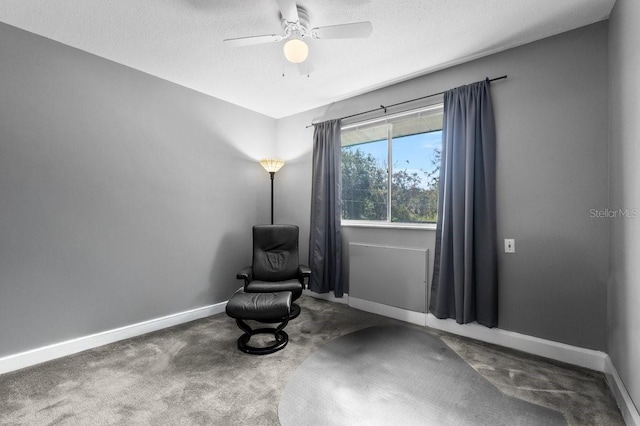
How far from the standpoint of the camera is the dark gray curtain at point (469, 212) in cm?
238

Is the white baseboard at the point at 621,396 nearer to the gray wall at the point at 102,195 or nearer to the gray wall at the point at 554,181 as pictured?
the gray wall at the point at 554,181

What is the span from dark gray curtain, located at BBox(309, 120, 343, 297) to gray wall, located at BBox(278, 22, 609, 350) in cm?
164

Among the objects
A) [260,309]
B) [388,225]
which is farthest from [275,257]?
[388,225]

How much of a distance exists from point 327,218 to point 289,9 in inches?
88.5

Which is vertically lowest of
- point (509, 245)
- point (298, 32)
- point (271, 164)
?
point (509, 245)

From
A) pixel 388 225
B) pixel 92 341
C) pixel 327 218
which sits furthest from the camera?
pixel 327 218

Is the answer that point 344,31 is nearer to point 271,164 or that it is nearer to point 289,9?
point 289,9

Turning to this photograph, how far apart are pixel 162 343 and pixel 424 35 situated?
11.5 feet

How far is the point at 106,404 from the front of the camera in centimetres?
168

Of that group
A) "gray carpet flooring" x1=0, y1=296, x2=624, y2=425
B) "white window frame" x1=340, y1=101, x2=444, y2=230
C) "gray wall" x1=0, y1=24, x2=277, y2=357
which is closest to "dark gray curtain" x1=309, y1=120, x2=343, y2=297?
"white window frame" x1=340, y1=101, x2=444, y2=230

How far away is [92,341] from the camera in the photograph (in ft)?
7.88

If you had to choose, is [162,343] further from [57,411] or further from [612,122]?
[612,122]

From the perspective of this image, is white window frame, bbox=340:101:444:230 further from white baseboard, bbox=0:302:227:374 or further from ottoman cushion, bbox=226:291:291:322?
white baseboard, bbox=0:302:227:374

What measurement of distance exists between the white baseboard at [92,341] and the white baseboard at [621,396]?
346cm
